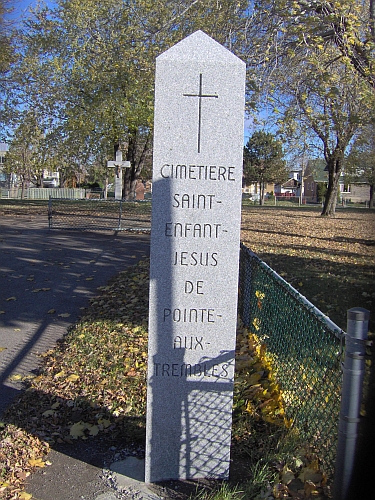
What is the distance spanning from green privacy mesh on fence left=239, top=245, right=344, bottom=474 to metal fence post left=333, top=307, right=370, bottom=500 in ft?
1.14

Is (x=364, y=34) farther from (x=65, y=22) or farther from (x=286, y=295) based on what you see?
(x=65, y=22)

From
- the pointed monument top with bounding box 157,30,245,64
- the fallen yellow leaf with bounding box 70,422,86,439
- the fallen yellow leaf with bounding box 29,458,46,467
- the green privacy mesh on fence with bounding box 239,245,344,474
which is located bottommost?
the fallen yellow leaf with bounding box 29,458,46,467

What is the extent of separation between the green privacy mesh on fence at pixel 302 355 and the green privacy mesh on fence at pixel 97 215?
11.8m

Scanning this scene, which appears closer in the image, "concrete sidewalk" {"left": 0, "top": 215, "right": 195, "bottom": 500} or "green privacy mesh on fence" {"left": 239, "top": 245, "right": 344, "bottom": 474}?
"green privacy mesh on fence" {"left": 239, "top": 245, "right": 344, "bottom": 474}

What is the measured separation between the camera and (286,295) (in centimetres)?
419

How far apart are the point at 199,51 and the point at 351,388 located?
2085 millimetres

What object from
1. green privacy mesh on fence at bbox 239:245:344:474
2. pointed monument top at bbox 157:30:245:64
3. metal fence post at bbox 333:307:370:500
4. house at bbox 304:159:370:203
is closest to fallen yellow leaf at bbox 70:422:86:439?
green privacy mesh on fence at bbox 239:245:344:474

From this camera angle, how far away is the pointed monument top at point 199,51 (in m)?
3.07

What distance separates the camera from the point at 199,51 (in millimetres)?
3090

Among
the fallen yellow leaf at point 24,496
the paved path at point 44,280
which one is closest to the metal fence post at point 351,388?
the fallen yellow leaf at point 24,496

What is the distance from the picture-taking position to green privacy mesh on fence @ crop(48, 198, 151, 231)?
16906 mm

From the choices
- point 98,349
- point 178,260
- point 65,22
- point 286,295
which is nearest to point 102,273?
point 98,349

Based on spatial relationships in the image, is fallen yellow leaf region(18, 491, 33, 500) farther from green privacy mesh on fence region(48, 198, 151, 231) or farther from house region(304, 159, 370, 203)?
house region(304, 159, 370, 203)

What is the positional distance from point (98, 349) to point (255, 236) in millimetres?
11613
